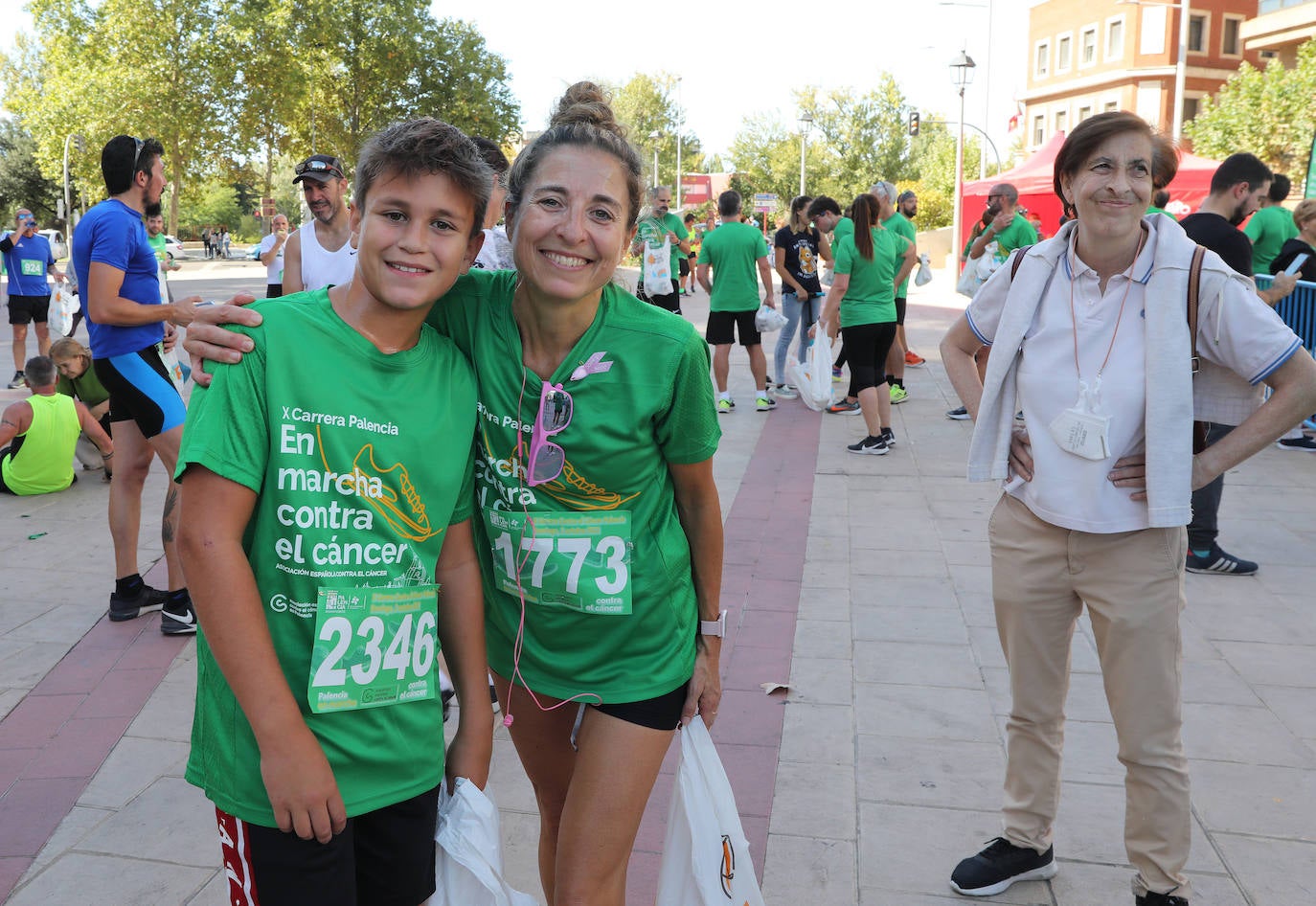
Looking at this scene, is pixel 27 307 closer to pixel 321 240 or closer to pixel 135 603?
pixel 135 603

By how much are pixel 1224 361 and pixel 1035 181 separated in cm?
1834

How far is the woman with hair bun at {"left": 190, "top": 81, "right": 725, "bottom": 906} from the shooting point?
2.10 metres

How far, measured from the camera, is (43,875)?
123 inches

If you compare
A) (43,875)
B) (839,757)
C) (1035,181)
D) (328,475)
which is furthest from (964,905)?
(1035,181)

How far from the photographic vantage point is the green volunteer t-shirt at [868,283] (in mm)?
8914

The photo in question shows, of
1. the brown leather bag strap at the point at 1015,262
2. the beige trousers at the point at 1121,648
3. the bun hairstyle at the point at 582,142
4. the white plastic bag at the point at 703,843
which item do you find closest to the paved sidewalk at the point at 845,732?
the beige trousers at the point at 1121,648

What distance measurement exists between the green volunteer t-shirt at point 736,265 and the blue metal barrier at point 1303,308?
14.0 ft

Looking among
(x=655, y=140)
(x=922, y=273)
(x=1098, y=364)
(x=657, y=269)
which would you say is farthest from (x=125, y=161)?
(x=655, y=140)

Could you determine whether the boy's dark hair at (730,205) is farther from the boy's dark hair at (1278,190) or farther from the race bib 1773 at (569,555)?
the race bib 1773 at (569,555)

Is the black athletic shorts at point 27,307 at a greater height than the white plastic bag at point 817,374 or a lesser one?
greater

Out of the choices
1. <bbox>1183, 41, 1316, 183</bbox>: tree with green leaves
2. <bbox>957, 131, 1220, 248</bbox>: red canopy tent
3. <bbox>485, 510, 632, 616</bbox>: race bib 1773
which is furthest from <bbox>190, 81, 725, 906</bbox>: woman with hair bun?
<bbox>1183, 41, 1316, 183</bbox>: tree with green leaves

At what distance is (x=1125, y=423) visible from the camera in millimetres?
2758

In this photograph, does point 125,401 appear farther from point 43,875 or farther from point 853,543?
point 853,543

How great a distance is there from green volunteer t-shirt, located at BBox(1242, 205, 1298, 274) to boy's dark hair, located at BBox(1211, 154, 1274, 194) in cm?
280
